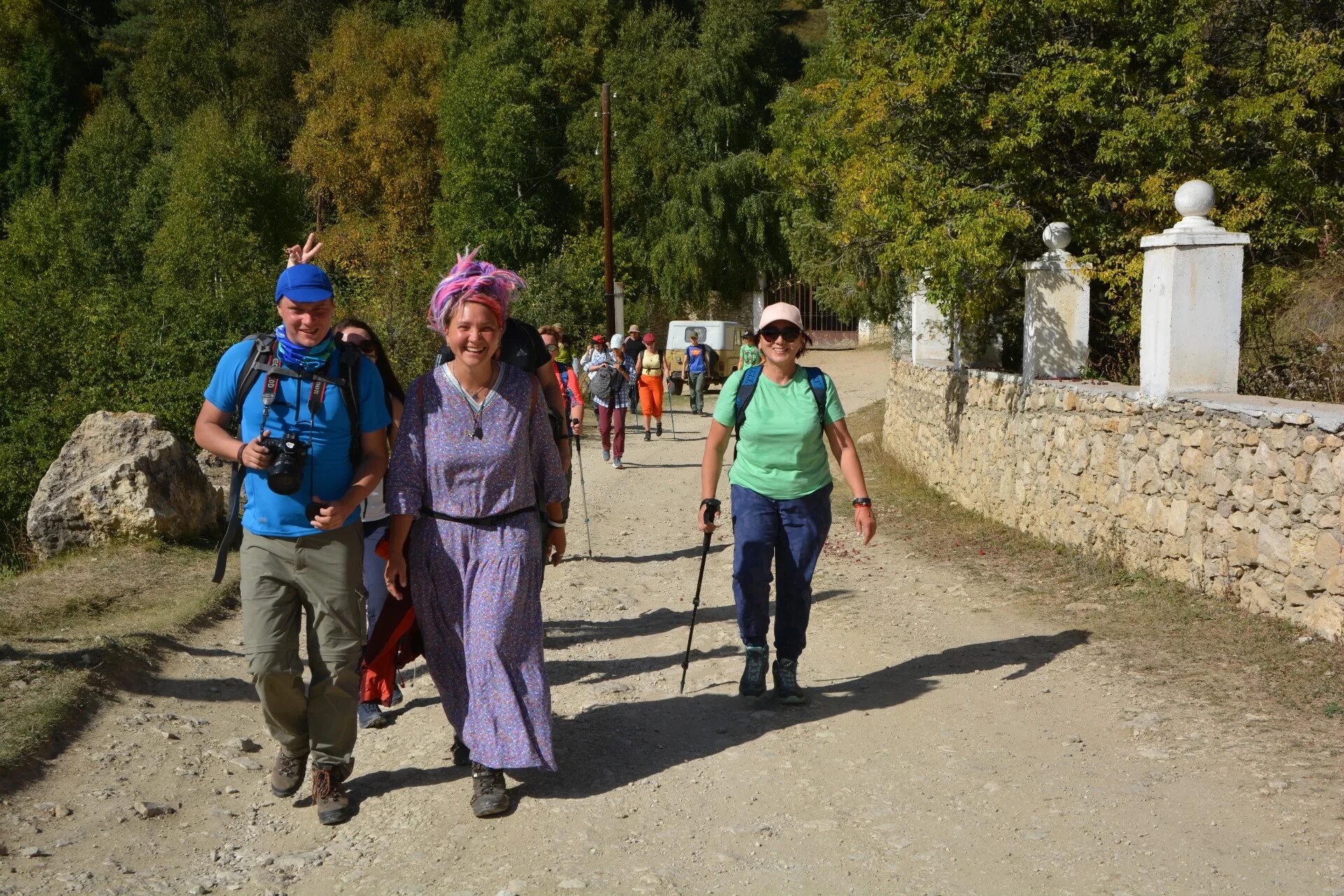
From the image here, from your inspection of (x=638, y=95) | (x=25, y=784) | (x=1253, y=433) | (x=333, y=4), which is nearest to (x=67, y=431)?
(x=25, y=784)

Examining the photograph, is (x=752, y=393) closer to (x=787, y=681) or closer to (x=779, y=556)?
(x=779, y=556)

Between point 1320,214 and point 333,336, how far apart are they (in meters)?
9.51

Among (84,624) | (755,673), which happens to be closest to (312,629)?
(755,673)

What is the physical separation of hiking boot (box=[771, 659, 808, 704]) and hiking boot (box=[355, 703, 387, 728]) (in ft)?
6.14

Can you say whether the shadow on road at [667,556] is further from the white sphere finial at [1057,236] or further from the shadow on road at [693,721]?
the white sphere finial at [1057,236]

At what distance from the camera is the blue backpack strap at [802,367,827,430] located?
18.1ft

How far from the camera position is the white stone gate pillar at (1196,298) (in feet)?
24.7

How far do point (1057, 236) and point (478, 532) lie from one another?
7.47 meters

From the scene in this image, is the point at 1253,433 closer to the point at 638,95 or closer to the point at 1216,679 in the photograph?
the point at 1216,679

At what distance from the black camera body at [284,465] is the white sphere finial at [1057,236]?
311 inches

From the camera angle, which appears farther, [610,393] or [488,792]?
[610,393]

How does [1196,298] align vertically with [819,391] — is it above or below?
above

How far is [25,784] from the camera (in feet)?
15.3

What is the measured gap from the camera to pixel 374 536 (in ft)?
19.3
